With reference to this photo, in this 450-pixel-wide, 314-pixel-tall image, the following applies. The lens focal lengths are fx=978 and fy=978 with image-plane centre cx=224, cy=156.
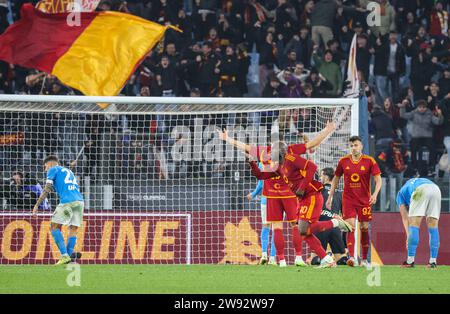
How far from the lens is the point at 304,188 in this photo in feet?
46.3

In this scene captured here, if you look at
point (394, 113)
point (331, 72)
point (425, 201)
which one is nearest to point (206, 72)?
point (331, 72)

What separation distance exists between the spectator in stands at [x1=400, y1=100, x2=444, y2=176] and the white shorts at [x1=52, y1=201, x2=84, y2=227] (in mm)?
7856

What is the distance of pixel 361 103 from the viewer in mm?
16375

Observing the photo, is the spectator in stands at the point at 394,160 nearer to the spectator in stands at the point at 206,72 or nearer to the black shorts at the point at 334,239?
the black shorts at the point at 334,239

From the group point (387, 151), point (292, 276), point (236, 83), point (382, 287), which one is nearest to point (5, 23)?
point (236, 83)

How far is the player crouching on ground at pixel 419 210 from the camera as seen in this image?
14648mm

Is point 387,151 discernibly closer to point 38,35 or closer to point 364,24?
point 364,24

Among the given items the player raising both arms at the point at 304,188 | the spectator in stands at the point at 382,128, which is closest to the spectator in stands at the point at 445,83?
the spectator in stands at the point at 382,128

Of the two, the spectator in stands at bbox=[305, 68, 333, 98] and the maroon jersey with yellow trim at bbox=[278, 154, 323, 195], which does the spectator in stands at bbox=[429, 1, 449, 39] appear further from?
the maroon jersey with yellow trim at bbox=[278, 154, 323, 195]

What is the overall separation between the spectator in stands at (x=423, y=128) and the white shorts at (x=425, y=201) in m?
5.44

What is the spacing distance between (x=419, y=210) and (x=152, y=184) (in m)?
5.16

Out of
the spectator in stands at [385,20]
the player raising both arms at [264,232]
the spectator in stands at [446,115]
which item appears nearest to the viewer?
the player raising both arms at [264,232]

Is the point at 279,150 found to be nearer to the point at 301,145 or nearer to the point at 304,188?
the point at 301,145

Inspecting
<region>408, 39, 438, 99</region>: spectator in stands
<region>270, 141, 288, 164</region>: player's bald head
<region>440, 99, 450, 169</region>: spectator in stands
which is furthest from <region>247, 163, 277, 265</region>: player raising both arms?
<region>408, 39, 438, 99</region>: spectator in stands
